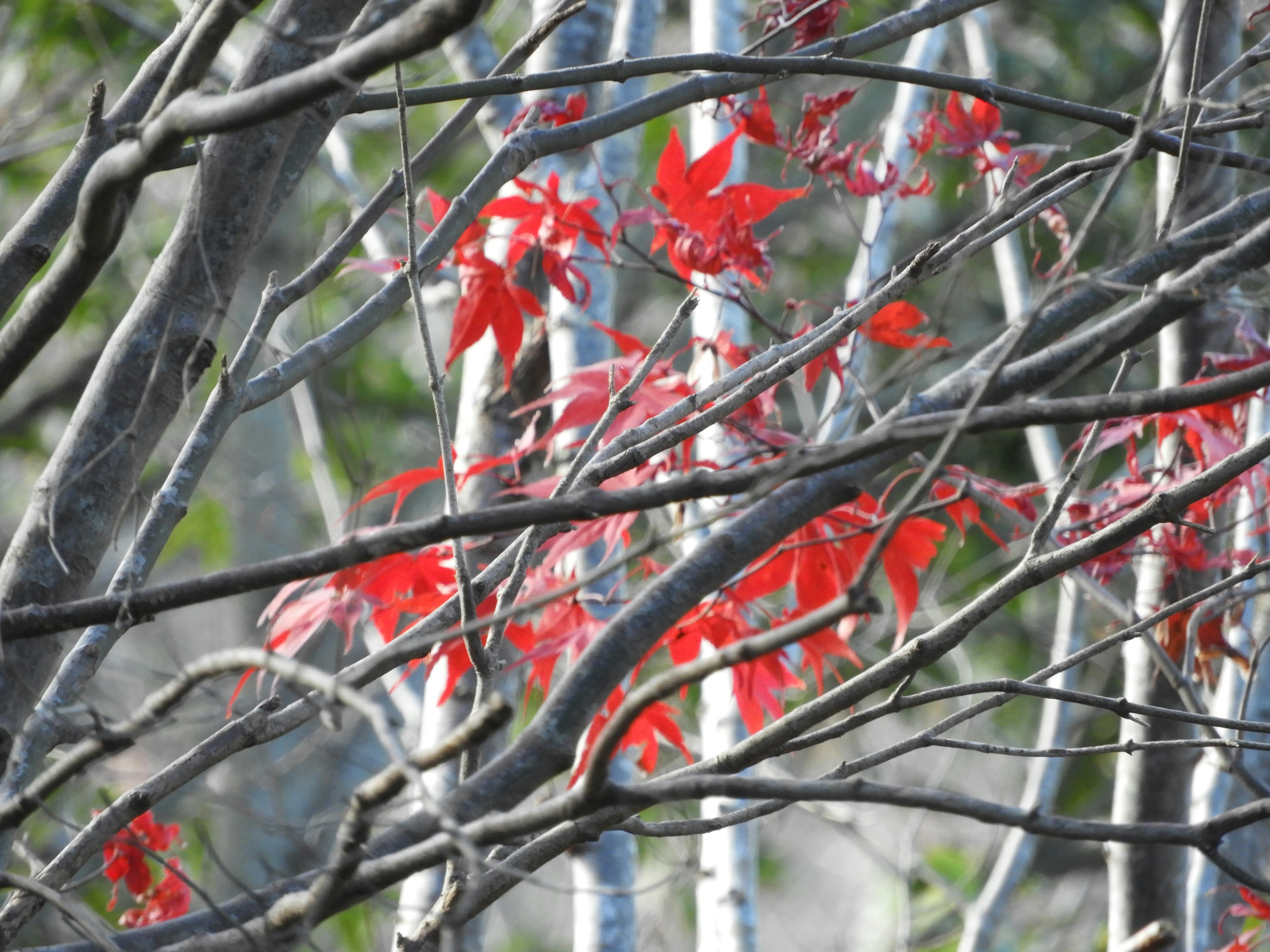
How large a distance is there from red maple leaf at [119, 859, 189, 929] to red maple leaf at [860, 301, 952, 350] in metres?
1.14

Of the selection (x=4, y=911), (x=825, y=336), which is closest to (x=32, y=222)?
(x=4, y=911)

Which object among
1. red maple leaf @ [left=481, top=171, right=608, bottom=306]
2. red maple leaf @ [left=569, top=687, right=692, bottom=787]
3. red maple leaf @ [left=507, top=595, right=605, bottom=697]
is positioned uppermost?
red maple leaf @ [left=481, top=171, right=608, bottom=306]

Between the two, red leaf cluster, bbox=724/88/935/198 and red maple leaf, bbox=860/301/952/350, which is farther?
red leaf cluster, bbox=724/88/935/198

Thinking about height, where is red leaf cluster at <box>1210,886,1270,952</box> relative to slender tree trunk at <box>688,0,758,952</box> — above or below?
below

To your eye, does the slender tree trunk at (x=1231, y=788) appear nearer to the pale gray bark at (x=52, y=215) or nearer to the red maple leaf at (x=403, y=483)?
the red maple leaf at (x=403, y=483)

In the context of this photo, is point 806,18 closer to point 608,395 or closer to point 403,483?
point 608,395

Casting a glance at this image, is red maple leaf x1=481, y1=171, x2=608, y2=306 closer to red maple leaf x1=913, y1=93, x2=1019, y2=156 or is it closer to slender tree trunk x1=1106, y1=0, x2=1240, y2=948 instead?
red maple leaf x1=913, y1=93, x2=1019, y2=156

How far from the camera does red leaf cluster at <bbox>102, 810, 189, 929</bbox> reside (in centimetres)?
143

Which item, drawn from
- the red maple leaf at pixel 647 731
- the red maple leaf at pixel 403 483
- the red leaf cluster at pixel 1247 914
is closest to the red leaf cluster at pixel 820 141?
the red maple leaf at pixel 403 483

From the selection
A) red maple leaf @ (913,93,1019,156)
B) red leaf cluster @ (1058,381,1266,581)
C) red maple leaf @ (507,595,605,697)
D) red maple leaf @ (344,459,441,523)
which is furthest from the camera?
red maple leaf @ (913,93,1019,156)

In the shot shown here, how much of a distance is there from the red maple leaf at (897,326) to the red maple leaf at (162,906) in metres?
1.14

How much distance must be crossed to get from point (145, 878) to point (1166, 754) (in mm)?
1387

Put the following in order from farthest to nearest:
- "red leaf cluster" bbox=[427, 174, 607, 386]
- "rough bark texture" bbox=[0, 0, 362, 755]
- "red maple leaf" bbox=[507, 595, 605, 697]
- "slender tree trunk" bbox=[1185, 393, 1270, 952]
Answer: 1. "slender tree trunk" bbox=[1185, 393, 1270, 952]
2. "red leaf cluster" bbox=[427, 174, 607, 386]
3. "red maple leaf" bbox=[507, 595, 605, 697]
4. "rough bark texture" bbox=[0, 0, 362, 755]

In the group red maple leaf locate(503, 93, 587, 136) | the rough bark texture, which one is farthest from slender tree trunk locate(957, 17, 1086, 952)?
the rough bark texture
